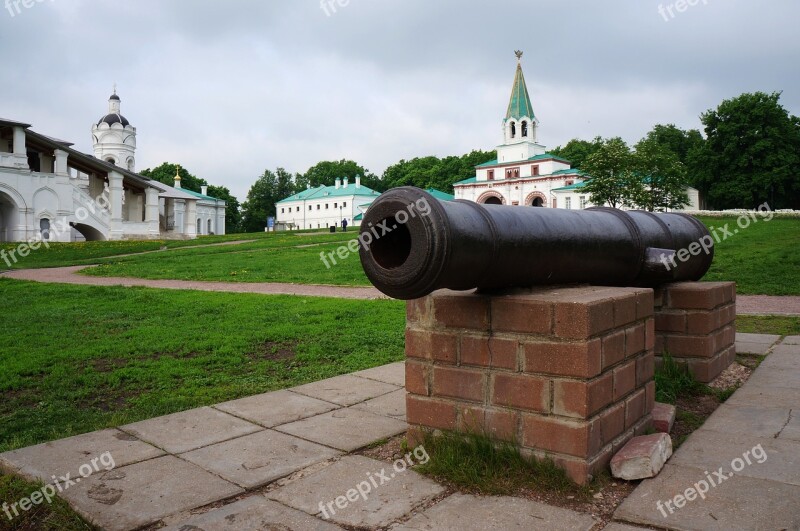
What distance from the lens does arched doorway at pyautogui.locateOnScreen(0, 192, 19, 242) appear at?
1650 inches

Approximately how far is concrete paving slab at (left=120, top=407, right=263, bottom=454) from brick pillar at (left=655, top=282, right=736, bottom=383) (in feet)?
10.2

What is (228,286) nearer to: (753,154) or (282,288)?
(282,288)

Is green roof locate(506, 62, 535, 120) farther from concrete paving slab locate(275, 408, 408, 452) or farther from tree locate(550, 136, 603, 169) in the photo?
concrete paving slab locate(275, 408, 408, 452)

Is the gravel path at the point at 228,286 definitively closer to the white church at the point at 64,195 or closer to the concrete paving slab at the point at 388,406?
the concrete paving slab at the point at 388,406

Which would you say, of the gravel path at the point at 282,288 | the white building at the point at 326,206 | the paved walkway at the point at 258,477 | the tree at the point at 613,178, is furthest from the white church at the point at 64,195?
the paved walkway at the point at 258,477

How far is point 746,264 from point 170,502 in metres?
16.5

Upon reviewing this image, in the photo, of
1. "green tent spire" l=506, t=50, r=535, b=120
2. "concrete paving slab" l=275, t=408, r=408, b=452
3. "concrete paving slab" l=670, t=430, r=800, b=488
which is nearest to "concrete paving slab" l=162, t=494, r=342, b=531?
"concrete paving slab" l=275, t=408, r=408, b=452

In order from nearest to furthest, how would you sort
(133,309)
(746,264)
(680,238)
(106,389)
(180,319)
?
(680,238), (106,389), (180,319), (133,309), (746,264)

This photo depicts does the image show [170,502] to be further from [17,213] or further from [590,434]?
[17,213]

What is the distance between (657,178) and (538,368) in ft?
170

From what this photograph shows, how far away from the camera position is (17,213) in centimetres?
4188

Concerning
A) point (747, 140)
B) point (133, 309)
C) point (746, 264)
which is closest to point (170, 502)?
point (133, 309)

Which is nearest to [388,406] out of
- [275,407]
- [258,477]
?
[275,407]

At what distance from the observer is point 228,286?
14.8 metres
